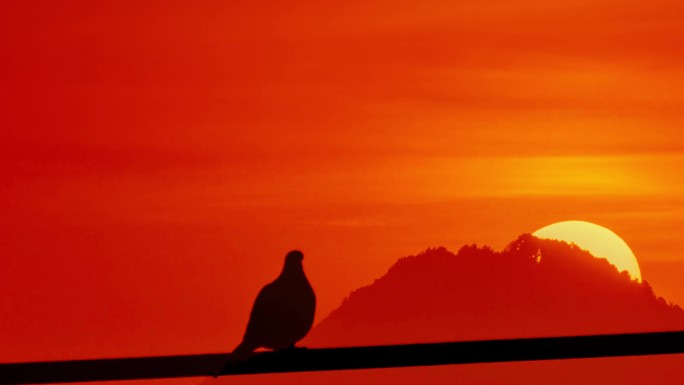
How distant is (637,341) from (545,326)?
188319 mm

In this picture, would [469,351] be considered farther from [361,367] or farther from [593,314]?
[593,314]

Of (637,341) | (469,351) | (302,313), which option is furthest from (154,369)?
(302,313)

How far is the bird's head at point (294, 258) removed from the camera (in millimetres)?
6020

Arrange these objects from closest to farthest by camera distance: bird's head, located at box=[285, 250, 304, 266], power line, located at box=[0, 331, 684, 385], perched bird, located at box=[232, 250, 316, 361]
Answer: power line, located at box=[0, 331, 684, 385] → perched bird, located at box=[232, 250, 316, 361] → bird's head, located at box=[285, 250, 304, 266]

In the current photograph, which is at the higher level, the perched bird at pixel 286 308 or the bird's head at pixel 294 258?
the bird's head at pixel 294 258

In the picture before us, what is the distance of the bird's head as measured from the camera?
6020 millimetres

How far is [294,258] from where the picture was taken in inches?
238

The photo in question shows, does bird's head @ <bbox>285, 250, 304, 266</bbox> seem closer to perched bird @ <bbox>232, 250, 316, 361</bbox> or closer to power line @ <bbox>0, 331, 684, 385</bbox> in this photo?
→ perched bird @ <bbox>232, 250, 316, 361</bbox>

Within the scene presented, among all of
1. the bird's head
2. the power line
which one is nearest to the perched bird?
the bird's head

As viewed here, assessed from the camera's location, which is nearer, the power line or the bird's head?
the power line

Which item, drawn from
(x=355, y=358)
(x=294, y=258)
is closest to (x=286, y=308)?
(x=294, y=258)

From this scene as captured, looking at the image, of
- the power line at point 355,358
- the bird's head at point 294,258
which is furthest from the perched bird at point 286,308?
the power line at point 355,358

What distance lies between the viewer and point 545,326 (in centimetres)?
18950

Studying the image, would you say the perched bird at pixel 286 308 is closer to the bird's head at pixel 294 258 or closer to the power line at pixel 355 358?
the bird's head at pixel 294 258
